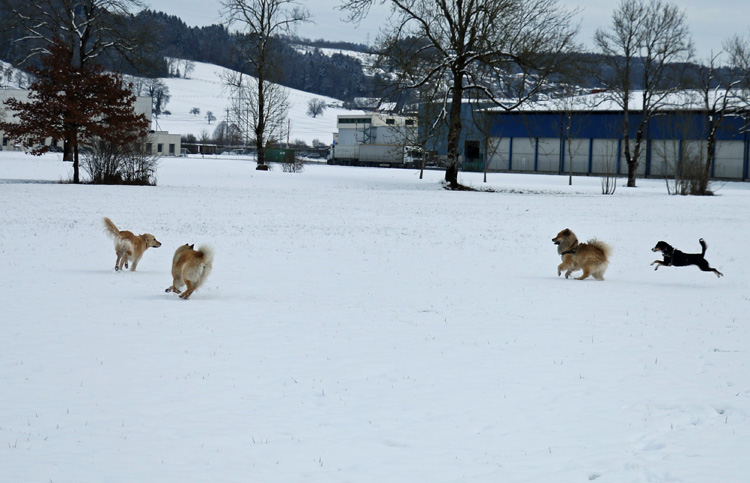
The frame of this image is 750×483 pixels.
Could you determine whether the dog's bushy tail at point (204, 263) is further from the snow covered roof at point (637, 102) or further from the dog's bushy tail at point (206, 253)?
the snow covered roof at point (637, 102)

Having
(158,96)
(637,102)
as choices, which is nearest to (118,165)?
(637,102)

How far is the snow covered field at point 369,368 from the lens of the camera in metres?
5.26

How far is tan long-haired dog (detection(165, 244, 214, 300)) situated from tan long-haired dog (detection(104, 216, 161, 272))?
98.7 inches

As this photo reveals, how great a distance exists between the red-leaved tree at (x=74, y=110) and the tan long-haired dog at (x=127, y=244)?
24.3m

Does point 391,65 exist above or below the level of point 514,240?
above

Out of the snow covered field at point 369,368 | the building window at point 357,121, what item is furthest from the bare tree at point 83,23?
the building window at point 357,121

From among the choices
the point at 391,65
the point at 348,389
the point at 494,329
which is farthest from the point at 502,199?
the point at 348,389

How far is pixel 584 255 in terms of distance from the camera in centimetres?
1311

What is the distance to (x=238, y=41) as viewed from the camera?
169 feet

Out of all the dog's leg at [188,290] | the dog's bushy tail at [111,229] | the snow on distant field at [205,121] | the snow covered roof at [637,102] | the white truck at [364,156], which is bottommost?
the dog's leg at [188,290]

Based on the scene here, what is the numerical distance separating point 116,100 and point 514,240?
24697 mm

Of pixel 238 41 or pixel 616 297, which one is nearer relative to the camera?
pixel 616 297

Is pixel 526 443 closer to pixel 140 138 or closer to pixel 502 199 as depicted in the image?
pixel 502 199

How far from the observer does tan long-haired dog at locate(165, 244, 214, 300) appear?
33.7ft
